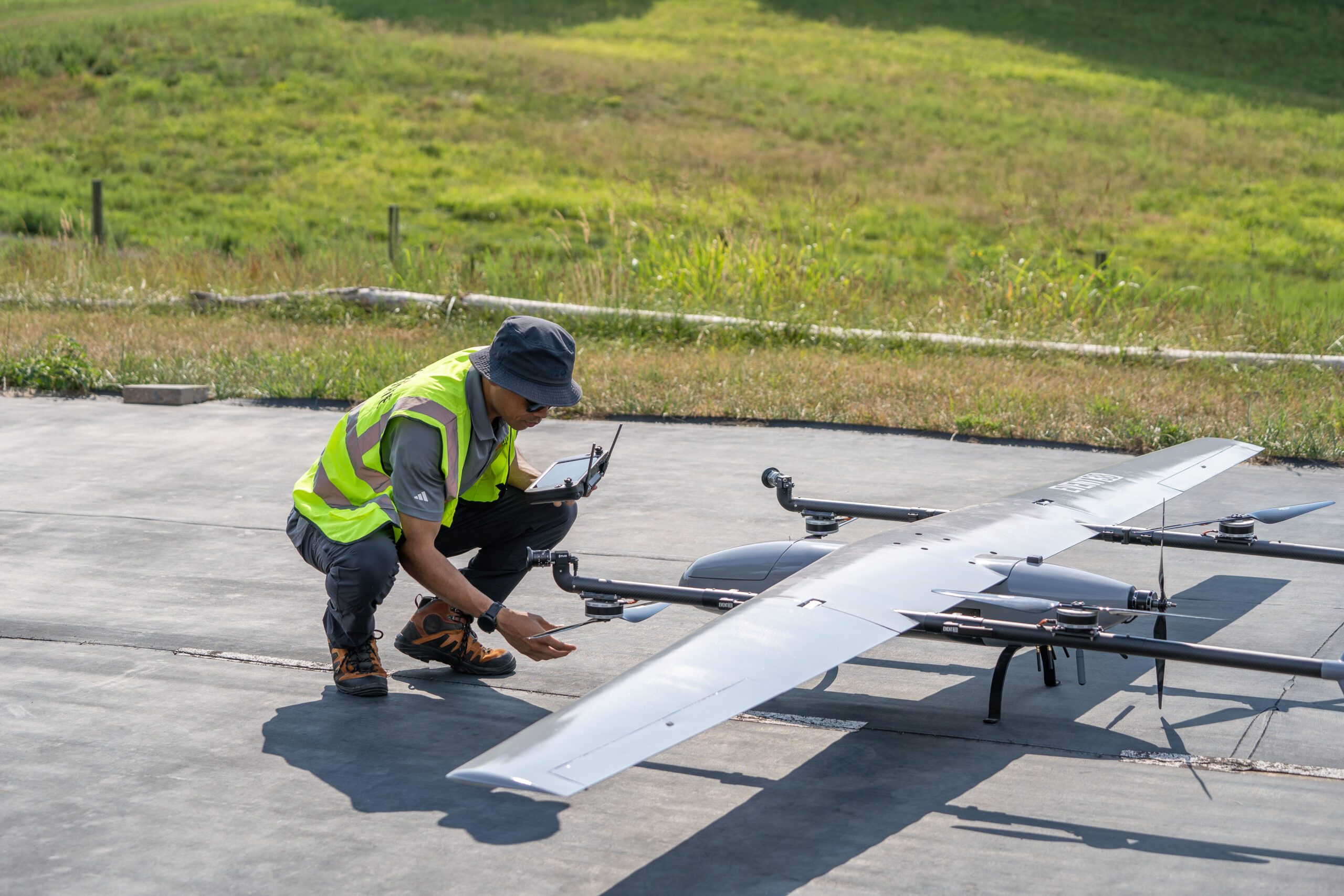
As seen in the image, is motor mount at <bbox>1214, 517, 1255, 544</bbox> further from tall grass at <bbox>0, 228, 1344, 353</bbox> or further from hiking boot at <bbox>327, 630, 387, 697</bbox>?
tall grass at <bbox>0, 228, 1344, 353</bbox>

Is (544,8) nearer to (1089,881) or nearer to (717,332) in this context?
(717,332)

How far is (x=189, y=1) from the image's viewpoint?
52.8m

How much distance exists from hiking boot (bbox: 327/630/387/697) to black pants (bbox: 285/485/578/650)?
0.03 m

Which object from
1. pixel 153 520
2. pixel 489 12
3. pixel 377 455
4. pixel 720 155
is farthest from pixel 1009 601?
pixel 489 12

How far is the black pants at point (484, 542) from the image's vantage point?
5.06 meters

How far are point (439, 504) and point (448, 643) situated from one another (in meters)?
0.78

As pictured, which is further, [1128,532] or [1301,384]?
[1301,384]

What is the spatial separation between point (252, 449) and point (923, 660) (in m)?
5.72

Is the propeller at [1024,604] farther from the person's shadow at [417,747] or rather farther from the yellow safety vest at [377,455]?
the yellow safety vest at [377,455]

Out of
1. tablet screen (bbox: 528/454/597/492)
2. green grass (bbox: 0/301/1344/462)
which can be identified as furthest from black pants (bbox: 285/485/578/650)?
green grass (bbox: 0/301/1344/462)

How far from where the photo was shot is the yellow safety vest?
4828 mm

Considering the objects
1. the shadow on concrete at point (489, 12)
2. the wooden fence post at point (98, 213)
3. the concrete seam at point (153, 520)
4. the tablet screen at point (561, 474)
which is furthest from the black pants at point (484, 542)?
the shadow on concrete at point (489, 12)

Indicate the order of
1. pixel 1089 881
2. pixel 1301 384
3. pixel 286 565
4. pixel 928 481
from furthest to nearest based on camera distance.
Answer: pixel 1301 384 → pixel 928 481 → pixel 286 565 → pixel 1089 881

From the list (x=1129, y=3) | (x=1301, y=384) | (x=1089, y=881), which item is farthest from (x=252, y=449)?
(x=1129, y=3)
